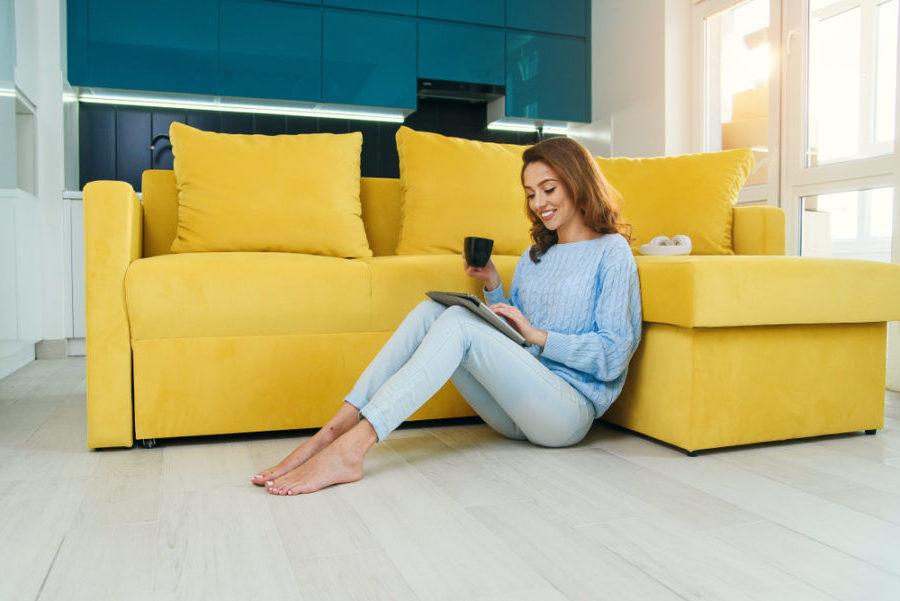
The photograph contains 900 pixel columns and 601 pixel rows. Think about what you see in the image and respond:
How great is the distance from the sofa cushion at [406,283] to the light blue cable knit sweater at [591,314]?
33 cm

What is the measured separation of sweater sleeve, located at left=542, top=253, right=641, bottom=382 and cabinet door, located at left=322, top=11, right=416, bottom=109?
3.19 metres

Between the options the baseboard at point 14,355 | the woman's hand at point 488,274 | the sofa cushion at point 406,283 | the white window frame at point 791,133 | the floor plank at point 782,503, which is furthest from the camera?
the white window frame at point 791,133

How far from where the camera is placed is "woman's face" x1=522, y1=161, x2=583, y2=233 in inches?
76.9

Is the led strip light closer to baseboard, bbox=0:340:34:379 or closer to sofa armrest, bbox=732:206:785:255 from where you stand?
baseboard, bbox=0:340:34:379

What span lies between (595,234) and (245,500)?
44.6 inches

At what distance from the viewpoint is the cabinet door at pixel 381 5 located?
15.1ft

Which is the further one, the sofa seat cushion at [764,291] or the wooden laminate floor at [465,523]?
the sofa seat cushion at [764,291]

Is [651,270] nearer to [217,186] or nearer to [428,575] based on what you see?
[428,575]

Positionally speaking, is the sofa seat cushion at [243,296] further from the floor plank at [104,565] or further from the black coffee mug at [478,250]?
the floor plank at [104,565]

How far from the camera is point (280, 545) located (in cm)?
130

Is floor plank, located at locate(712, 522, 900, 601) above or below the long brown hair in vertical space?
below

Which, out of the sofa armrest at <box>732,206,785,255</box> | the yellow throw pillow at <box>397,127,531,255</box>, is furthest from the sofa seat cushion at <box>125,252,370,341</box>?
the sofa armrest at <box>732,206,785,255</box>

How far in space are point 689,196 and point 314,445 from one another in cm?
170

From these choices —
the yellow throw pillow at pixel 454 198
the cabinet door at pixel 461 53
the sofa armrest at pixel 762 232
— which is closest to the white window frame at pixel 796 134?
the sofa armrest at pixel 762 232
